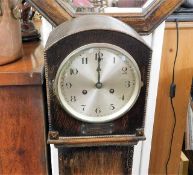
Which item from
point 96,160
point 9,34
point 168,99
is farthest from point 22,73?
point 168,99

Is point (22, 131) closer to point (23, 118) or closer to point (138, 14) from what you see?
point (23, 118)

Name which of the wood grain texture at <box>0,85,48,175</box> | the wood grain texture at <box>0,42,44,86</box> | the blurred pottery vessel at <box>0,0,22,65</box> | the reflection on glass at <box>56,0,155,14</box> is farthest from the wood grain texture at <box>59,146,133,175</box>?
the reflection on glass at <box>56,0,155,14</box>

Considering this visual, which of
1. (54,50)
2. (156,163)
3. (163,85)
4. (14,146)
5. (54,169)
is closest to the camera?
(54,50)

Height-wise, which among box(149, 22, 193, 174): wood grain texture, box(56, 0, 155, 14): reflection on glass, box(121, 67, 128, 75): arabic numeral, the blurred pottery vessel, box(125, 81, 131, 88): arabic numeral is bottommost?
box(149, 22, 193, 174): wood grain texture

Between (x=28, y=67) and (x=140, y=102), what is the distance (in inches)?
13.8

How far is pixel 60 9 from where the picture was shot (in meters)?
0.86

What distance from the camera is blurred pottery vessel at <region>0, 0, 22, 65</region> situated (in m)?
0.81

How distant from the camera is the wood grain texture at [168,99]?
1.18 meters

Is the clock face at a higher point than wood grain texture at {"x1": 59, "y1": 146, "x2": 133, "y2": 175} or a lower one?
higher

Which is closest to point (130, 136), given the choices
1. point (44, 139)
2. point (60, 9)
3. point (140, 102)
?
point (140, 102)

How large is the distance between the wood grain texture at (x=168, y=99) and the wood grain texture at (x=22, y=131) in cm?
60

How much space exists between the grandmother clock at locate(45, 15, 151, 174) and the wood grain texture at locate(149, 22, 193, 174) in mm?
497

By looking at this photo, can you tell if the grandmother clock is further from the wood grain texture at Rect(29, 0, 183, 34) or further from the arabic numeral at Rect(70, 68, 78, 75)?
the wood grain texture at Rect(29, 0, 183, 34)

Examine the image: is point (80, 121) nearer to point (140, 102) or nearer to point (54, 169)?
point (140, 102)
